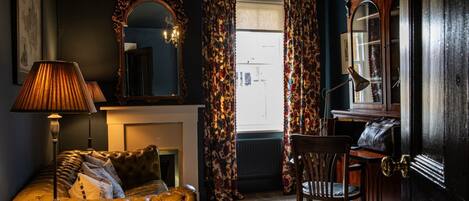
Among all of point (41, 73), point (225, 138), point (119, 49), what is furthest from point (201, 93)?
point (41, 73)

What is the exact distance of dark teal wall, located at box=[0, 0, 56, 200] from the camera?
205 centimetres

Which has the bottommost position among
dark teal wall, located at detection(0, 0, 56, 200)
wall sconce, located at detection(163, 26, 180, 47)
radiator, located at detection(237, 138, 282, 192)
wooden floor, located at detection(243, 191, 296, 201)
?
wooden floor, located at detection(243, 191, 296, 201)

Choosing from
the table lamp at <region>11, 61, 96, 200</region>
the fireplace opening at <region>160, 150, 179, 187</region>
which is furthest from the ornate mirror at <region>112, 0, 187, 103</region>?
the table lamp at <region>11, 61, 96, 200</region>

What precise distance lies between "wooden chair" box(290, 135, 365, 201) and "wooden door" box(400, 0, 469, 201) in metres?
1.45

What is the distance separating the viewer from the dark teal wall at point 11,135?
80.7 inches

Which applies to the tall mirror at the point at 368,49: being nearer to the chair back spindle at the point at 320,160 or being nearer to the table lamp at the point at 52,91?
the chair back spindle at the point at 320,160

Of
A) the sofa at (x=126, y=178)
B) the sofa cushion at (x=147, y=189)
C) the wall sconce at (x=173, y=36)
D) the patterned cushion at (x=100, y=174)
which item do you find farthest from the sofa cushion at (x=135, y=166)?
the wall sconce at (x=173, y=36)

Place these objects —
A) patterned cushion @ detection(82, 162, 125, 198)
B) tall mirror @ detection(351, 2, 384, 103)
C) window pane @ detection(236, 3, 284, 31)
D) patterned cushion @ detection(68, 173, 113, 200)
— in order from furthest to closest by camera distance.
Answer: window pane @ detection(236, 3, 284, 31) → tall mirror @ detection(351, 2, 384, 103) → patterned cushion @ detection(82, 162, 125, 198) → patterned cushion @ detection(68, 173, 113, 200)

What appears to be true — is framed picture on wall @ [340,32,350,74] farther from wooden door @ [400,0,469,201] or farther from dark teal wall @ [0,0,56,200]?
wooden door @ [400,0,469,201]

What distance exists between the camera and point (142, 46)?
4203mm

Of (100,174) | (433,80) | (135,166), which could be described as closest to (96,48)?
(135,166)

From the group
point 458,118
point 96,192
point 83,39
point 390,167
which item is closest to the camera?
point 458,118

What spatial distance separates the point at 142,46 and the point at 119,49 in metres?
0.24

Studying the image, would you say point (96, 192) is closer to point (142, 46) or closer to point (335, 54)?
point (142, 46)
